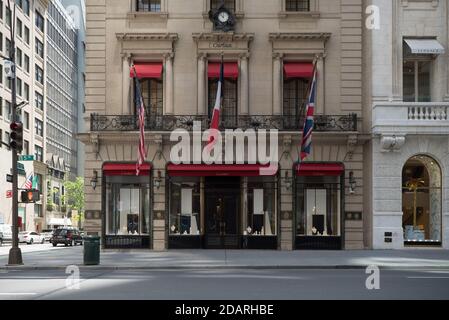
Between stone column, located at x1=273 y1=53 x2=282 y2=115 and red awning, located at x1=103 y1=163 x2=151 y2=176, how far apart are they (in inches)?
263

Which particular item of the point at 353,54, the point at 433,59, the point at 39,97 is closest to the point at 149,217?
the point at 353,54

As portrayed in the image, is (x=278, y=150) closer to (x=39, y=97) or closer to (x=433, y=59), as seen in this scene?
(x=433, y=59)

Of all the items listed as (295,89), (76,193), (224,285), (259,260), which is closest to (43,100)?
(76,193)

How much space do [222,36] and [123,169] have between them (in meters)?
7.88

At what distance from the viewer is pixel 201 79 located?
3153 centimetres

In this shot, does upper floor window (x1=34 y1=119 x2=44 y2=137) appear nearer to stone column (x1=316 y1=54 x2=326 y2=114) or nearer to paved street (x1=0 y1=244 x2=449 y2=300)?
paved street (x1=0 y1=244 x2=449 y2=300)

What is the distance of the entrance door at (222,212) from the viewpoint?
3159 centimetres

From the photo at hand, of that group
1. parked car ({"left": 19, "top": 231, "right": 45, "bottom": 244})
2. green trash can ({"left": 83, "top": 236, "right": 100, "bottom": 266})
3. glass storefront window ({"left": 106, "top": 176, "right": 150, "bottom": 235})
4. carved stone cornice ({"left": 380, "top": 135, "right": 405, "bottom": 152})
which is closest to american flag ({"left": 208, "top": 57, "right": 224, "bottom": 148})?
glass storefront window ({"left": 106, "top": 176, "right": 150, "bottom": 235})

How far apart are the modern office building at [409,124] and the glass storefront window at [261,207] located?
15.3 feet

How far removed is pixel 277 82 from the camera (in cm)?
3156

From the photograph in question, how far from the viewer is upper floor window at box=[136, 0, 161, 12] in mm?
32281

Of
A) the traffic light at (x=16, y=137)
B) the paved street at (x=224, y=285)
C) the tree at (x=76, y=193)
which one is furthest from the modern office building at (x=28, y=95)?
the paved street at (x=224, y=285)

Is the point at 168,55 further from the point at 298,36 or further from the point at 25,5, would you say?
the point at 25,5
